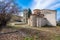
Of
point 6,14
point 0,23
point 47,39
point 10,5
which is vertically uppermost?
point 10,5

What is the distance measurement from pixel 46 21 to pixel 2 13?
540 inches

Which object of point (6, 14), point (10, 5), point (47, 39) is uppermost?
point (10, 5)

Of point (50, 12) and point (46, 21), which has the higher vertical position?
point (50, 12)

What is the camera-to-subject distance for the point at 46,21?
1065 inches

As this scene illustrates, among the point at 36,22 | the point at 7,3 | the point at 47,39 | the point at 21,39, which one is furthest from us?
the point at 36,22

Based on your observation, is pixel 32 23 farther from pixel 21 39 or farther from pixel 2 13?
pixel 21 39

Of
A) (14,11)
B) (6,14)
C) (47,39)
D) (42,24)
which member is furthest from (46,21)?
(47,39)

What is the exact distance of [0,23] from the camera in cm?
1634

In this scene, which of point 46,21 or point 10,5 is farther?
point 46,21

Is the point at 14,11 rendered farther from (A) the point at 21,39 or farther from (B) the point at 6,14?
(A) the point at 21,39

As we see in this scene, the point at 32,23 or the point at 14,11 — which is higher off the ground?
the point at 14,11

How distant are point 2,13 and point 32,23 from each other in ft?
35.1

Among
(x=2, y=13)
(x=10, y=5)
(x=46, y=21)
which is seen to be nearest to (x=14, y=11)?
(x=10, y=5)

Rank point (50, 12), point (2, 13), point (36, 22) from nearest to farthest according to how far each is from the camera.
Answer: point (2, 13)
point (36, 22)
point (50, 12)
